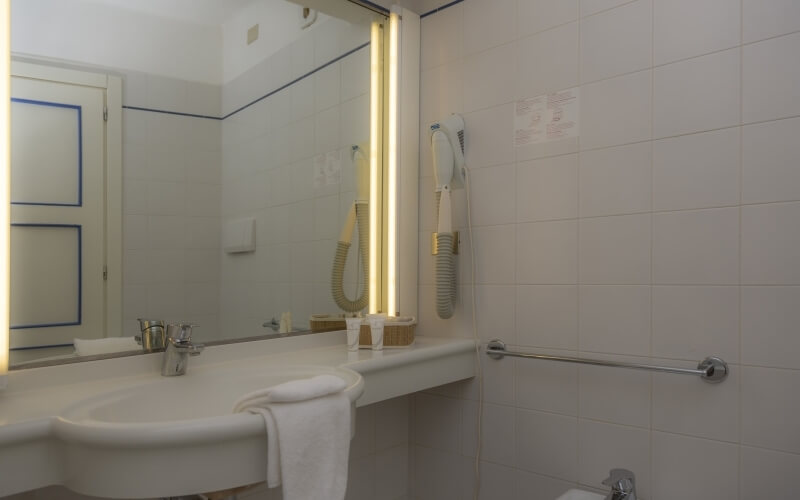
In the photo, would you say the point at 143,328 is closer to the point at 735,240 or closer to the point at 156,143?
the point at 156,143

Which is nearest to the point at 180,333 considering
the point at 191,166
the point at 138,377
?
the point at 138,377

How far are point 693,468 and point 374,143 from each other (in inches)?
55.5

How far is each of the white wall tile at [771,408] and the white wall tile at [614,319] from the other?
250 mm

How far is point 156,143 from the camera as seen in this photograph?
1438 mm

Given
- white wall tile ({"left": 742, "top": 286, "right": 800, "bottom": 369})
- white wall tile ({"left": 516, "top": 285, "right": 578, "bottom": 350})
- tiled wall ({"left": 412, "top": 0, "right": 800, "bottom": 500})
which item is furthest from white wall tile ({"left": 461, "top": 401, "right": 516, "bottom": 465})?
white wall tile ({"left": 742, "top": 286, "right": 800, "bottom": 369})

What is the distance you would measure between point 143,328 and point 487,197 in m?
1.12

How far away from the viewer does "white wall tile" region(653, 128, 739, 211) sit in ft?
4.44

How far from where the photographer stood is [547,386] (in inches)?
66.1

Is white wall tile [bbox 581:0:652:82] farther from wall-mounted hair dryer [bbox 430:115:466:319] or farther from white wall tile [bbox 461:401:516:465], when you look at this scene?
white wall tile [bbox 461:401:516:465]

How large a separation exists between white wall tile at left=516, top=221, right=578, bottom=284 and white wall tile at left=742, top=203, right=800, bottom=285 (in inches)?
17.2

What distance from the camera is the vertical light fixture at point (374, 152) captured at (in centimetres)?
196

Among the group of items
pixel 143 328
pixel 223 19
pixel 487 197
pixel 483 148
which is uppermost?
pixel 223 19

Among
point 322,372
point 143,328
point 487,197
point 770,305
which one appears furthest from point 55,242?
A: point 770,305

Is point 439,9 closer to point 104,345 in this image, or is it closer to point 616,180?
point 616,180
